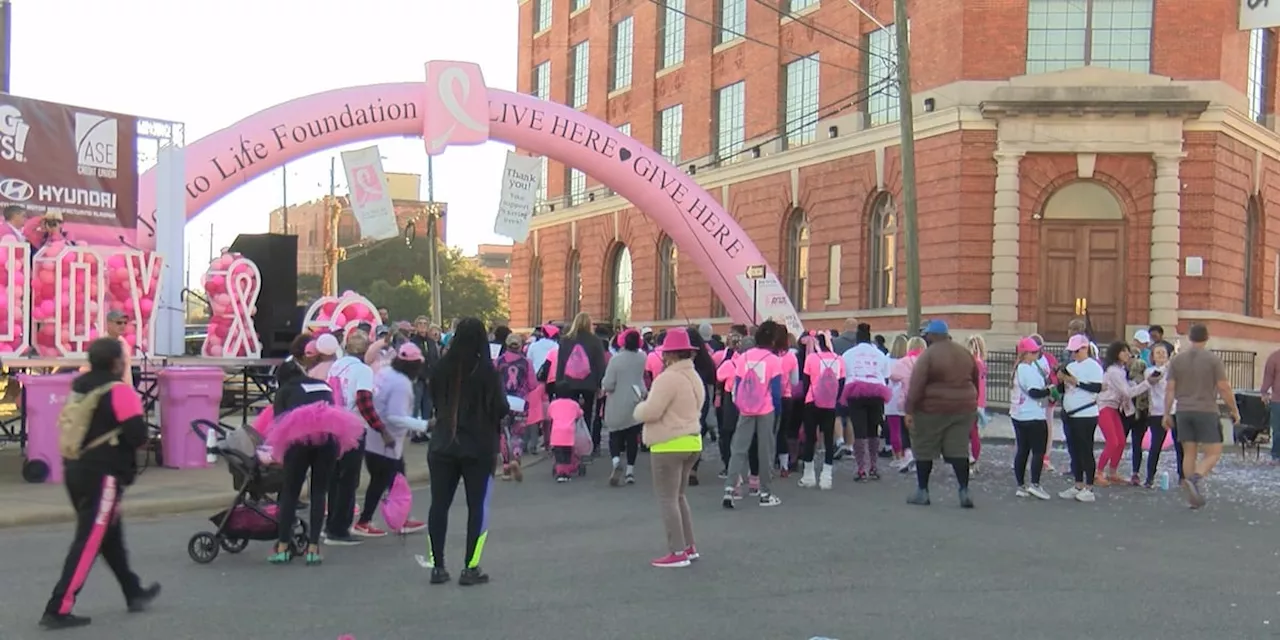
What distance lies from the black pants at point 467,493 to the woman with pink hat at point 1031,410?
20.9 ft

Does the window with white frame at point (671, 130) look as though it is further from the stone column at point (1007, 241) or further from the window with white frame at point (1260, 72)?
the window with white frame at point (1260, 72)

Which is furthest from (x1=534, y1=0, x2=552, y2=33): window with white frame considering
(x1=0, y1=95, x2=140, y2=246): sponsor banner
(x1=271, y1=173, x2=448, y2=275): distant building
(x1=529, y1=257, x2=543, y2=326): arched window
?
(x1=271, y1=173, x2=448, y2=275): distant building

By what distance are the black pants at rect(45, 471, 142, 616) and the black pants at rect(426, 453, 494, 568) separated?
1.81 metres

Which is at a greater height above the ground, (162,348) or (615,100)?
(615,100)

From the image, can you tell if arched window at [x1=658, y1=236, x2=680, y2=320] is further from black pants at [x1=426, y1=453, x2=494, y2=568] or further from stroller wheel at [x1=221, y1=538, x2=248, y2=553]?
black pants at [x1=426, y1=453, x2=494, y2=568]

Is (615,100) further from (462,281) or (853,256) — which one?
(462,281)

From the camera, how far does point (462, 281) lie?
A: 239 feet

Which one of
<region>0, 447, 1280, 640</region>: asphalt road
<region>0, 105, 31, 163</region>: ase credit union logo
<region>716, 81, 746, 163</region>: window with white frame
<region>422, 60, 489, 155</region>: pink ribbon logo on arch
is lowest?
<region>0, 447, 1280, 640</region>: asphalt road

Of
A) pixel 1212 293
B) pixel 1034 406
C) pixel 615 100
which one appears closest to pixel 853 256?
pixel 1212 293

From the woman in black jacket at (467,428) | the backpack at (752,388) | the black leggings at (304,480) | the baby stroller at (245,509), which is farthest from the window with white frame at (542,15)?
the woman in black jacket at (467,428)

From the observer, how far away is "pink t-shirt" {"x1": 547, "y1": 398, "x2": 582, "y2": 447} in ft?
42.4

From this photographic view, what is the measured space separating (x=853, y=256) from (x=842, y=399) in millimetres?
15988

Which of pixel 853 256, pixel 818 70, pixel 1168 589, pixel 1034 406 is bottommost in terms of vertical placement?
pixel 1168 589

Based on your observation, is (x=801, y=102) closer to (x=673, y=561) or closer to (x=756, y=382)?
(x=756, y=382)
